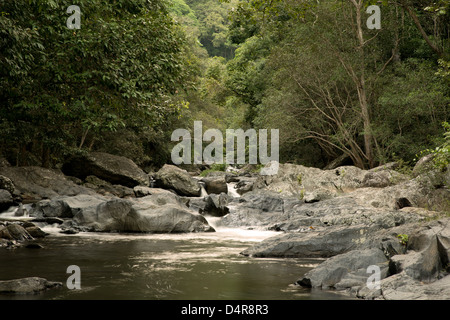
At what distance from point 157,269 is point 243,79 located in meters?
27.6

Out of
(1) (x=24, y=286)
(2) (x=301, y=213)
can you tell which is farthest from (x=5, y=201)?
(1) (x=24, y=286)

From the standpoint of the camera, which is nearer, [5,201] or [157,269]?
[157,269]

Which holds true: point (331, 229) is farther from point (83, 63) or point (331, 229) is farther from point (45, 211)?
point (45, 211)

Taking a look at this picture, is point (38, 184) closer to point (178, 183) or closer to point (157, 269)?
point (178, 183)

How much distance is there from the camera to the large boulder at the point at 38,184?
60.9ft

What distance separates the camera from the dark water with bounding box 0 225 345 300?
5.85 metres

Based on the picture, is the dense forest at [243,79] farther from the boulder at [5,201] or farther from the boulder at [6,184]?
the boulder at [5,201]

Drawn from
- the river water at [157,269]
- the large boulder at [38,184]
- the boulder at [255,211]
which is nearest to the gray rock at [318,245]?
the river water at [157,269]

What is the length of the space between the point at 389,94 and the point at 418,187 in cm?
835

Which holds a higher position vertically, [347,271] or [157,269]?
[347,271]

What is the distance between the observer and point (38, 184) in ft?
63.6

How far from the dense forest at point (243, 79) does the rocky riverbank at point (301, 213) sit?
1.71 metres

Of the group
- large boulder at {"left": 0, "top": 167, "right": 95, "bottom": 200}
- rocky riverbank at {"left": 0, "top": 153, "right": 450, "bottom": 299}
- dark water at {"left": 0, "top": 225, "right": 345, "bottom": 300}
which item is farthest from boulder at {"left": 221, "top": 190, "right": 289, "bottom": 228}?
large boulder at {"left": 0, "top": 167, "right": 95, "bottom": 200}
